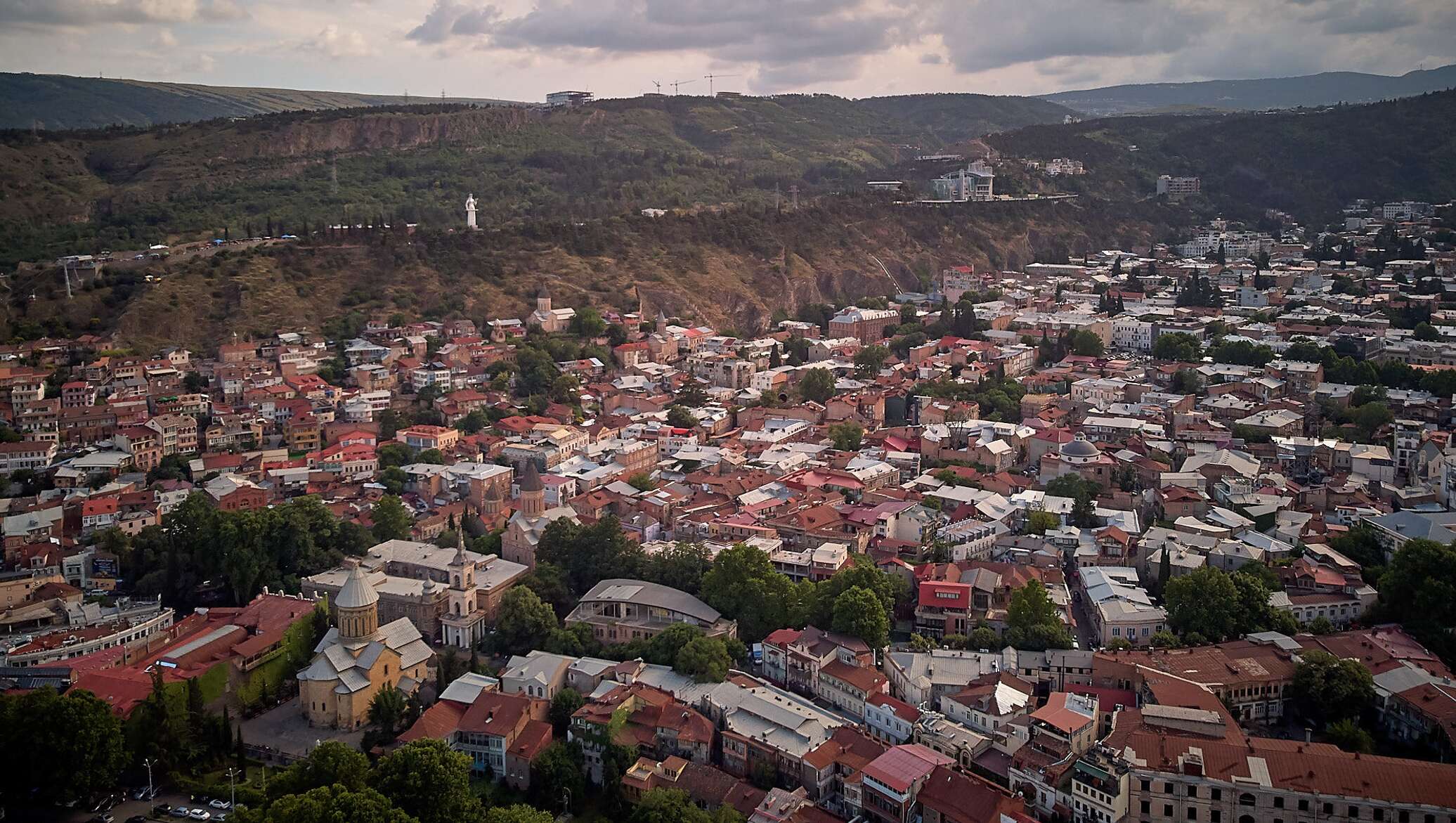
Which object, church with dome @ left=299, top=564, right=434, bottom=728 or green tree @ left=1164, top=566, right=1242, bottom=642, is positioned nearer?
church with dome @ left=299, top=564, right=434, bottom=728

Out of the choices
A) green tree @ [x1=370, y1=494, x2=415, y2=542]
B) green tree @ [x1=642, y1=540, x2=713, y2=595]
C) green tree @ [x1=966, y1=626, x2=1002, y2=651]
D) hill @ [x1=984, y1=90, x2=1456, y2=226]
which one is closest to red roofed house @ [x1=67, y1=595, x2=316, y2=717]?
green tree @ [x1=370, y1=494, x2=415, y2=542]

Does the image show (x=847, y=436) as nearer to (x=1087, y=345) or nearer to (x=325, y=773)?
(x=1087, y=345)

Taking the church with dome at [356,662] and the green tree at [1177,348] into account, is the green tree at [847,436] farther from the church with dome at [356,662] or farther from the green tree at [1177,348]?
the church with dome at [356,662]

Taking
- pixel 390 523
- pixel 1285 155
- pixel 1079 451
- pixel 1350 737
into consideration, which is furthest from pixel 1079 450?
pixel 1285 155

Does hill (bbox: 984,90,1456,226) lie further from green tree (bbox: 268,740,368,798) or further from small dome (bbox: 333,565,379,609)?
green tree (bbox: 268,740,368,798)

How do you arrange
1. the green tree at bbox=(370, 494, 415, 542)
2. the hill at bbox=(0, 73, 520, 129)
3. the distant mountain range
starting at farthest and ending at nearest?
the distant mountain range
the hill at bbox=(0, 73, 520, 129)
the green tree at bbox=(370, 494, 415, 542)

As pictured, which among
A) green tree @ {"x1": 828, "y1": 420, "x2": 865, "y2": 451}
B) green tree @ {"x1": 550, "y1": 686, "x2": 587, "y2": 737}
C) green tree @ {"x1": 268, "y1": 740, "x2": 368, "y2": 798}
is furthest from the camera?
green tree @ {"x1": 828, "y1": 420, "x2": 865, "y2": 451}

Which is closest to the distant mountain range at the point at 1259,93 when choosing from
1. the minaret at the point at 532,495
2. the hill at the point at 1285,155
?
the hill at the point at 1285,155
